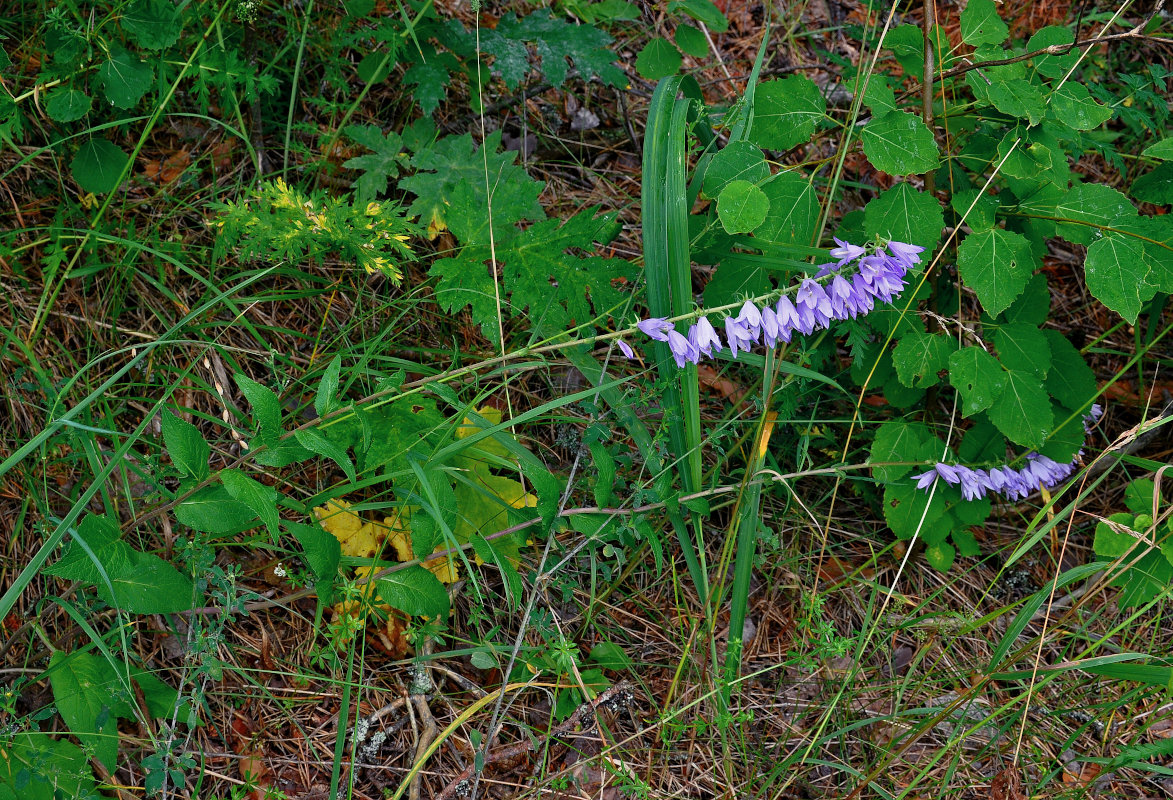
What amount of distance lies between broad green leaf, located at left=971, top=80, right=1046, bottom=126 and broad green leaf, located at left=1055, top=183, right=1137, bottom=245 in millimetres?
332

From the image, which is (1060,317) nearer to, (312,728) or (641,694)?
(641,694)

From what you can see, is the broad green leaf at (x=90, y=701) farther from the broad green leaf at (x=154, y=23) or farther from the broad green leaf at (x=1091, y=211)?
the broad green leaf at (x=1091, y=211)

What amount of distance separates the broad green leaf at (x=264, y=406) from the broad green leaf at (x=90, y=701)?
0.79 m

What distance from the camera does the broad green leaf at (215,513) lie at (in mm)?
1907

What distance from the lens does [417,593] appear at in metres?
2.15

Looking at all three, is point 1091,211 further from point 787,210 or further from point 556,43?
point 556,43

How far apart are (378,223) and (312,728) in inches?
64.0

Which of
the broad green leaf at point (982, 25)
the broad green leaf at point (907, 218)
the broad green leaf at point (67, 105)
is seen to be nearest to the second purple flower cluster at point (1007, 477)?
the broad green leaf at point (907, 218)

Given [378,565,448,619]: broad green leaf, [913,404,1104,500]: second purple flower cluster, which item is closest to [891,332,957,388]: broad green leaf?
[913,404,1104,500]: second purple flower cluster

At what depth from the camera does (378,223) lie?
104 inches

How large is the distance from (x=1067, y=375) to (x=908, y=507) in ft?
2.51

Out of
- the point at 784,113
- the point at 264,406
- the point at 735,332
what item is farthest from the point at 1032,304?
the point at 264,406

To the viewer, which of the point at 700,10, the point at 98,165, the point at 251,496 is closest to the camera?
the point at 251,496

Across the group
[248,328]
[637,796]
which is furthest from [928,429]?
[248,328]
